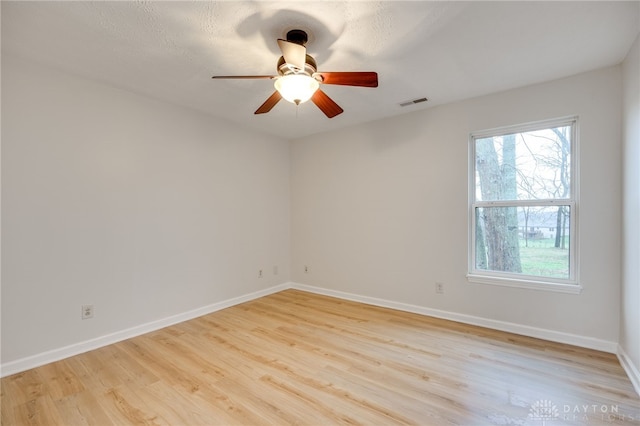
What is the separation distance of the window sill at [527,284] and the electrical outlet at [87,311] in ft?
12.3

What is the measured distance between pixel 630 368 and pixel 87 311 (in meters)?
4.40

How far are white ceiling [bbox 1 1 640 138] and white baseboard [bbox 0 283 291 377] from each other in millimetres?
2389

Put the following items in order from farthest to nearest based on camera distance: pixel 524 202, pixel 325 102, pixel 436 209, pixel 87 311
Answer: pixel 436 209
pixel 524 202
pixel 87 311
pixel 325 102

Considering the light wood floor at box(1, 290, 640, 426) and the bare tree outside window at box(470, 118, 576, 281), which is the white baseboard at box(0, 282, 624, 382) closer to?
the light wood floor at box(1, 290, 640, 426)

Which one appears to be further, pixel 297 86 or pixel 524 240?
pixel 524 240

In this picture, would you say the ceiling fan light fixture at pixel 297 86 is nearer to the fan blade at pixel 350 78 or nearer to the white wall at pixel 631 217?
the fan blade at pixel 350 78

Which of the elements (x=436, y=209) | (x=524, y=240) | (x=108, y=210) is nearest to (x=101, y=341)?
(x=108, y=210)

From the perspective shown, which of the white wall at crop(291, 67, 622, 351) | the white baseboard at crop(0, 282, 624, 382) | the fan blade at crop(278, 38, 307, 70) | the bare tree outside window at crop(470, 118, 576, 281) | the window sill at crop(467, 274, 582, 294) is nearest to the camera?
the fan blade at crop(278, 38, 307, 70)

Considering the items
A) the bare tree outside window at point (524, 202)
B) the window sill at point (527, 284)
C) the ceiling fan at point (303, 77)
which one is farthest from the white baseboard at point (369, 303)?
the ceiling fan at point (303, 77)

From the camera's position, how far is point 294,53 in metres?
1.78

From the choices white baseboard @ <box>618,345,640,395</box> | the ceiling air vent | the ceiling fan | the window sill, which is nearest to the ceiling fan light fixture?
the ceiling fan

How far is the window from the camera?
2.75 meters

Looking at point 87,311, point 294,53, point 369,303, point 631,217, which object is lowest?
point 369,303

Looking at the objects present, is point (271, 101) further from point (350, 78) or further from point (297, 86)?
point (350, 78)
